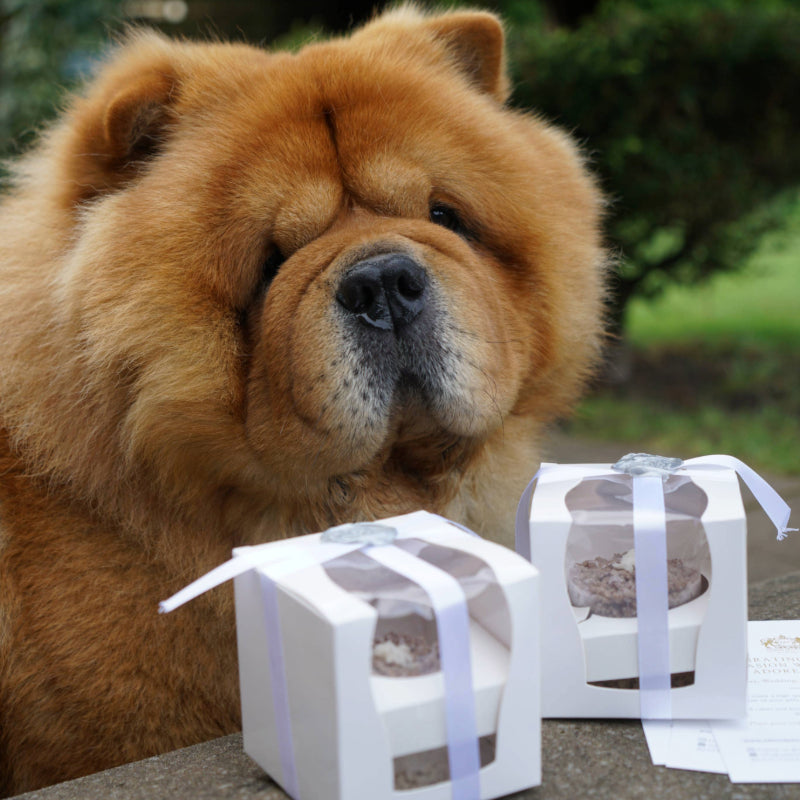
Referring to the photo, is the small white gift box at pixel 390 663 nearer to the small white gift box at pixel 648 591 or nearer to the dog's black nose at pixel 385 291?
the small white gift box at pixel 648 591

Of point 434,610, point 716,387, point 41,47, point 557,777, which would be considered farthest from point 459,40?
point 716,387

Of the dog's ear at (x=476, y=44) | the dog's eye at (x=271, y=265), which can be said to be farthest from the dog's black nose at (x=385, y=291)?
the dog's ear at (x=476, y=44)

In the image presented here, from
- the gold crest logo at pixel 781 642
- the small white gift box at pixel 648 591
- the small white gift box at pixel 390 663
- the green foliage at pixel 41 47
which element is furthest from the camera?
the green foliage at pixel 41 47

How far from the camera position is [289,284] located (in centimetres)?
166

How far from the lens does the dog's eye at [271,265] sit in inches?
68.5

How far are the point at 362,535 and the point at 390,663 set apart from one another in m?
0.20

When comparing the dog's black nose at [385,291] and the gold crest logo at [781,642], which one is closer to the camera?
the dog's black nose at [385,291]

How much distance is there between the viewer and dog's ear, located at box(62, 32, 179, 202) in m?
1.78

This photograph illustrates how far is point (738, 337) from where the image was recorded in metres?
7.99

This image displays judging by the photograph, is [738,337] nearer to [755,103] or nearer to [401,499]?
[755,103]

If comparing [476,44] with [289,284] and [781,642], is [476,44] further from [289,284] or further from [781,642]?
[781,642]

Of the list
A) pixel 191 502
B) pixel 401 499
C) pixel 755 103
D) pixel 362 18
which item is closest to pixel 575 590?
pixel 401 499

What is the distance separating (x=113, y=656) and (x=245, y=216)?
830 mm

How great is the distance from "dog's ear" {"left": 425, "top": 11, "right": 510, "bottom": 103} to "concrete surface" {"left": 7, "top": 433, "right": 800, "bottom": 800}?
1406 millimetres
